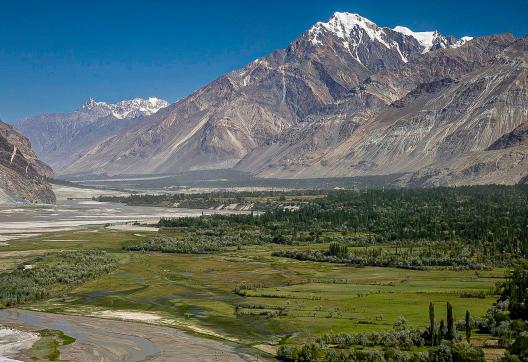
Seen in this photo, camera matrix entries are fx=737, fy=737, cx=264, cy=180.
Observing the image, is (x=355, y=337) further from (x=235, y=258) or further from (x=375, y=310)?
(x=235, y=258)

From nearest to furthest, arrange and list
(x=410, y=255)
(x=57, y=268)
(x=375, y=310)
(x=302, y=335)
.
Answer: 1. (x=302, y=335)
2. (x=375, y=310)
3. (x=57, y=268)
4. (x=410, y=255)

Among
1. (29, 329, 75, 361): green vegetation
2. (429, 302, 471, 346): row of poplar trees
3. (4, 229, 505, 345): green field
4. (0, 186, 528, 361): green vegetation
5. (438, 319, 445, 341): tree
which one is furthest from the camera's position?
(4, 229, 505, 345): green field

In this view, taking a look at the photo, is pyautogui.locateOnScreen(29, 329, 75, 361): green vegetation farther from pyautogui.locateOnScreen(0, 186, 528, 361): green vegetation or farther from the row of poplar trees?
the row of poplar trees

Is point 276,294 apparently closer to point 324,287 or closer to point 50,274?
point 324,287

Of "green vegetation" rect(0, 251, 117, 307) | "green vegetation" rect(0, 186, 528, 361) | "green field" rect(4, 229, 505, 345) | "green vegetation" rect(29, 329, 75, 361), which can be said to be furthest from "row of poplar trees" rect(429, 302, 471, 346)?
"green vegetation" rect(0, 251, 117, 307)

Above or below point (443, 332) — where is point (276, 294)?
below

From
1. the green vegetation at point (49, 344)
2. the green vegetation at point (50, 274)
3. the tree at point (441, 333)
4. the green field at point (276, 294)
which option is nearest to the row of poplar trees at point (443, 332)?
the tree at point (441, 333)

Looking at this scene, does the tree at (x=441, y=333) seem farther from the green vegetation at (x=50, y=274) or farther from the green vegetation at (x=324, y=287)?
the green vegetation at (x=50, y=274)

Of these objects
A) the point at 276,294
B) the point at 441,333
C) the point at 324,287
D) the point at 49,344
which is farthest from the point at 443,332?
the point at 49,344

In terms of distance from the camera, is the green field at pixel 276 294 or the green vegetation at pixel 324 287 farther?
the green field at pixel 276 294

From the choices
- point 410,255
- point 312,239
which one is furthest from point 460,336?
point 312,239

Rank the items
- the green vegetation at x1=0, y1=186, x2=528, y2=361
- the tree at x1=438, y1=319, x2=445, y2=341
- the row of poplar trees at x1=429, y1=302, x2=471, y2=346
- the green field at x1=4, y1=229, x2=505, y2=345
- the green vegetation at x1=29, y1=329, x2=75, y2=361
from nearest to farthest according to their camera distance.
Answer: the row of poplar trees at x1=429, y1=302, x2=471, y2=346 < the tree at x1=438, y1=319, x2=445, y2=341 < the green vegetation at x1=29, y1=329, x2=75, y2=361 < the green vegetation at x1=0, y1=186, x2=528, y2=361 < the green field at x1=4, y1=229, x2=505, y2=345
